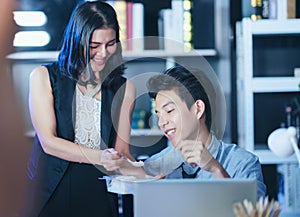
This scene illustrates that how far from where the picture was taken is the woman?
7.53ft

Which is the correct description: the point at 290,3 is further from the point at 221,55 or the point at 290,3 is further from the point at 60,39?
the point at 60,39

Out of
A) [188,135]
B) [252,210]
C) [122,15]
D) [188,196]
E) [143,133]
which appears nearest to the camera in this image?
[252,210]

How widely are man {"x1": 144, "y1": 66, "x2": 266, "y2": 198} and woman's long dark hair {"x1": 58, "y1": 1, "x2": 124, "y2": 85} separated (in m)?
0.16

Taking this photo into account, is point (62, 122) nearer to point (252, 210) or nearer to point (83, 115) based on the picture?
point (83, 115)

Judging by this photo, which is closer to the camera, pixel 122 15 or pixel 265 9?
pixel 122 15

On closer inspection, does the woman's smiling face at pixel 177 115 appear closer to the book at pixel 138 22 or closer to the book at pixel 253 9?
the book at pixel 138 22

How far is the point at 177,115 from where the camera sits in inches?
89.4

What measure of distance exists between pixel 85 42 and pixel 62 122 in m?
0.28

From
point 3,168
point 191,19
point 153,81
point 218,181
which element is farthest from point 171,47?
point 218,181

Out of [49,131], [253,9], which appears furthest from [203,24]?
[49,131]

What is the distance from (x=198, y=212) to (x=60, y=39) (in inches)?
42.6

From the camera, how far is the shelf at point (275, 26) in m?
2.66

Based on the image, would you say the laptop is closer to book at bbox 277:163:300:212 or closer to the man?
the man

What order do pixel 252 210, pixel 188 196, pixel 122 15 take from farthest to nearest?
1. pixel 122 15
2. pixel 188 196
3. pixel 252 210
